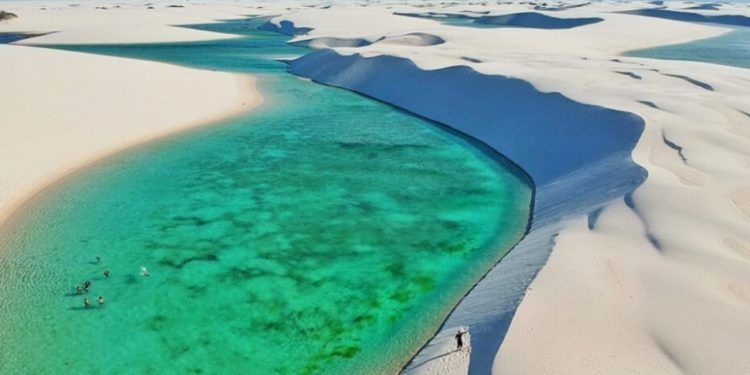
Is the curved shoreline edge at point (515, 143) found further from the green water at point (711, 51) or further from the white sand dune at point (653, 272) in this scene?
the green water at point (711, 51)

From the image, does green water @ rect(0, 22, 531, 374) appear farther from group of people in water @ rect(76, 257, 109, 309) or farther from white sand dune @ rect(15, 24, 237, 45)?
white sand dune @ rect(15, 24, 237, 45)

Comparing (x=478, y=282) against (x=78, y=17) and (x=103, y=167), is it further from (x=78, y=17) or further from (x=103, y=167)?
(x=78, y=17)

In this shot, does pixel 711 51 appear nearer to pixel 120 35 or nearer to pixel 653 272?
pixel 653 272

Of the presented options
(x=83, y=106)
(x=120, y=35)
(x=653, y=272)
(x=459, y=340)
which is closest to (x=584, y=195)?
(x=653, y=272)

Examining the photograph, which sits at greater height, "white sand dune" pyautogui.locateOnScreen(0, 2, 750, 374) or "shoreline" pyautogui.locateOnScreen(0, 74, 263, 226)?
"white sand dune" pyautogui.locateOnScreen(0, 2, 750, 374)

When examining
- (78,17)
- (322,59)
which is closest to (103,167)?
(322,59)

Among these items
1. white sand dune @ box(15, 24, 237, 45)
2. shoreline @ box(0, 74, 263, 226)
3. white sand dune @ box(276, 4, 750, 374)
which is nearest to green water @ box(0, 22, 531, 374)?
shoreline @ box(0, 74, 263, 226)
